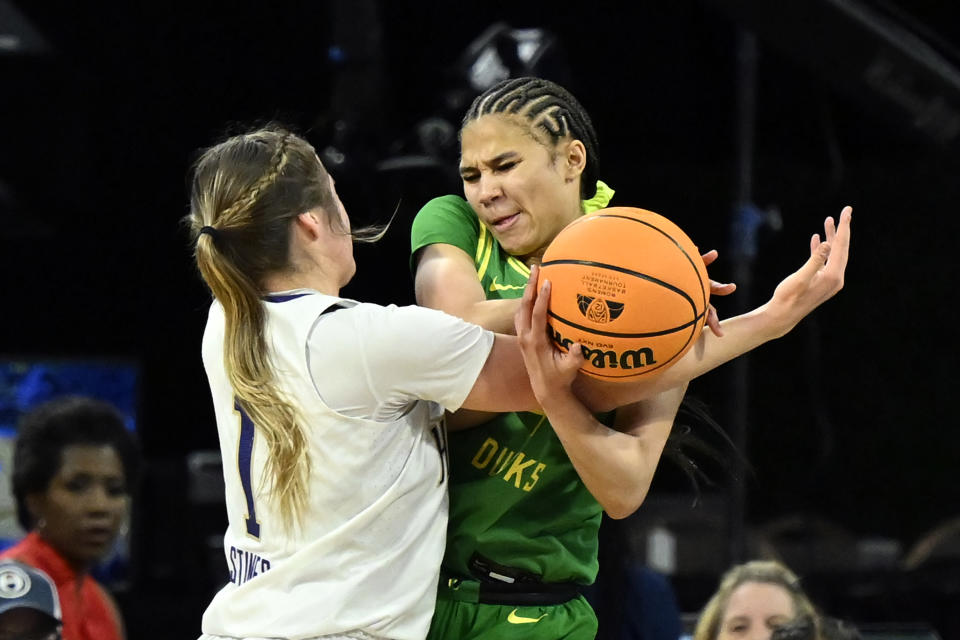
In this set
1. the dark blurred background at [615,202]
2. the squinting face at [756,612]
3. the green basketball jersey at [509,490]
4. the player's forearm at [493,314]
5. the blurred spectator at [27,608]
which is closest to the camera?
the player's forearm at [493,314]

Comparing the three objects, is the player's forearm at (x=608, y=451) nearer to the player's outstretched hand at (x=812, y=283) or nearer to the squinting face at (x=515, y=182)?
the player's outstretched hand at (x=812, y=283)

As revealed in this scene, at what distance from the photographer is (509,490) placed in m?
2.44

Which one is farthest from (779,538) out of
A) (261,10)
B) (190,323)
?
(261,10)

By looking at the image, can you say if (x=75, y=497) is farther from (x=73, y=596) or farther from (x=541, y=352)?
(x=541, y=352)

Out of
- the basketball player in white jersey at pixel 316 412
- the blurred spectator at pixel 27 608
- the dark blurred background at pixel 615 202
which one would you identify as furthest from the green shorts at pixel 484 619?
the dark blurred background at pixel 615 202

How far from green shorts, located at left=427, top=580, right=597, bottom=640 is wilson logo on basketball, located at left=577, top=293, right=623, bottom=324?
2.10ft

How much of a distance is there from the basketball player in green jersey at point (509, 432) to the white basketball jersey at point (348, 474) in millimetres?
205

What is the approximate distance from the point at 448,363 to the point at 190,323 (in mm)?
4941

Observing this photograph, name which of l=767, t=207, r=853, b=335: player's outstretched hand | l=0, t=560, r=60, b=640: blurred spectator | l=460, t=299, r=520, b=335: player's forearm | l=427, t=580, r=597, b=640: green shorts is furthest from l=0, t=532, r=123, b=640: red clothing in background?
l=767, t=207, r=853, b=335: player's outstretched hand

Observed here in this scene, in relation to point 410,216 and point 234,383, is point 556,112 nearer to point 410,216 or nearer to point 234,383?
point 234,383

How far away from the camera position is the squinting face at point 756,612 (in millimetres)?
3746

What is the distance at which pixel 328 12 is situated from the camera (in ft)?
22.4

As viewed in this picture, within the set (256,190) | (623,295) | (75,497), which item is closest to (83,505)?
(75,497)

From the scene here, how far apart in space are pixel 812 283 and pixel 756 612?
174 cm
